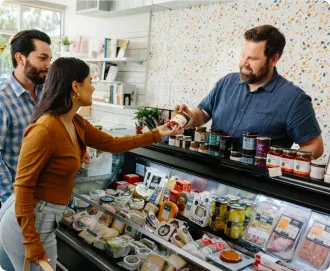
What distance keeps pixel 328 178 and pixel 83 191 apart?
2169mm

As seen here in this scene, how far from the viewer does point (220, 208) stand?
7.30 ft

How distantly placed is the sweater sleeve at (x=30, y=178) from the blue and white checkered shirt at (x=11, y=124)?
2.08 ft

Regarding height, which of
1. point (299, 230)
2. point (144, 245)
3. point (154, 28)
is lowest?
point (144, 245)

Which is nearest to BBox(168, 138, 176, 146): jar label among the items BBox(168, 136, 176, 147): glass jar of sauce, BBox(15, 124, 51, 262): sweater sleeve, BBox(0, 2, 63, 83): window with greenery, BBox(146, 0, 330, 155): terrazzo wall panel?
BBox(168, 136, 176, 147): glass jar of sauce

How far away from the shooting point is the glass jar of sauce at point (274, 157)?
1.81 meters

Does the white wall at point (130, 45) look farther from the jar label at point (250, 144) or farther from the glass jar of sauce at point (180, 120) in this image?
the jar label at point (250, 144)

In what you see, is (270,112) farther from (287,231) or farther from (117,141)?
(117,141)

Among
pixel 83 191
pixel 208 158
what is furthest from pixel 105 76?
pixel 208 158

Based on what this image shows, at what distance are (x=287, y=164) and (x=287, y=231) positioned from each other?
0.43 metres

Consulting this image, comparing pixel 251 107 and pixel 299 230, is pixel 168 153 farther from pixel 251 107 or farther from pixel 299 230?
pixel 299 230

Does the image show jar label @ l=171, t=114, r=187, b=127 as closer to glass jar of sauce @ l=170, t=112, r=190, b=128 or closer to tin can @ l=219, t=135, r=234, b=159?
glass jar of sauce @ l=170, t=112, r=190, b=128

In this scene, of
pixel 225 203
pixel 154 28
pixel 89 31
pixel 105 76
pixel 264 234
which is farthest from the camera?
pixel 89 31

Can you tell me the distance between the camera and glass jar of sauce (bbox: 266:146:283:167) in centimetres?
181

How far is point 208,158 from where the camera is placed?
2.11 meters
